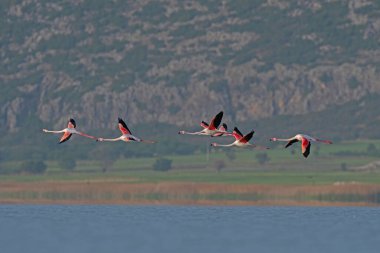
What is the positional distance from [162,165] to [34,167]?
42.8 ft

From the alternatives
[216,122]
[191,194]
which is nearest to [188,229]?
[216,122]

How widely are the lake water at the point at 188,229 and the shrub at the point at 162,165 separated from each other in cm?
5714

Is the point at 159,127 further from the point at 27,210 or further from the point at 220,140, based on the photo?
the point at 27,210

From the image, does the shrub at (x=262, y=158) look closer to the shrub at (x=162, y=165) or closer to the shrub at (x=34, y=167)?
the shrub at (x=162, y=165)

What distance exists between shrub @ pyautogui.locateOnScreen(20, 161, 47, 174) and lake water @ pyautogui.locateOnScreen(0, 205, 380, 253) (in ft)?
194

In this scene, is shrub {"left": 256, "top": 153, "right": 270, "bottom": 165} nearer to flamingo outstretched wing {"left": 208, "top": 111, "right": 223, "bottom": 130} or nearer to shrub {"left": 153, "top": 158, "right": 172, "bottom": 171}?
shrub {"left": 153, "top": 158, "right": 172, "bottom": 171}

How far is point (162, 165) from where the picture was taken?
15825 cm

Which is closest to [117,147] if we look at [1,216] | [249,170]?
[249,170]

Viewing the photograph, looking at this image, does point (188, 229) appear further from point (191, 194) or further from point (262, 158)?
point (262, 158)

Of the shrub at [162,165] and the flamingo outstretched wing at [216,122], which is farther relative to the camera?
the shrub at [162,165]

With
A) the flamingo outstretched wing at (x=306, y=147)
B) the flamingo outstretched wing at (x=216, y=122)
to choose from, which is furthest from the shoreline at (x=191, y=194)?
the flamingo outstretched wing at (x=306, y=147)

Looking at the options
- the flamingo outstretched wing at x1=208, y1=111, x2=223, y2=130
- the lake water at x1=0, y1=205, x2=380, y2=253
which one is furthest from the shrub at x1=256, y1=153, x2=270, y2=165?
the flamingo outstretched wing at x1=208, y1=111, x2=223, y2=130

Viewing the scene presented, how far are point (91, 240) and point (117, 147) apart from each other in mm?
106352

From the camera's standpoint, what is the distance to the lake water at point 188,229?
68250mm
